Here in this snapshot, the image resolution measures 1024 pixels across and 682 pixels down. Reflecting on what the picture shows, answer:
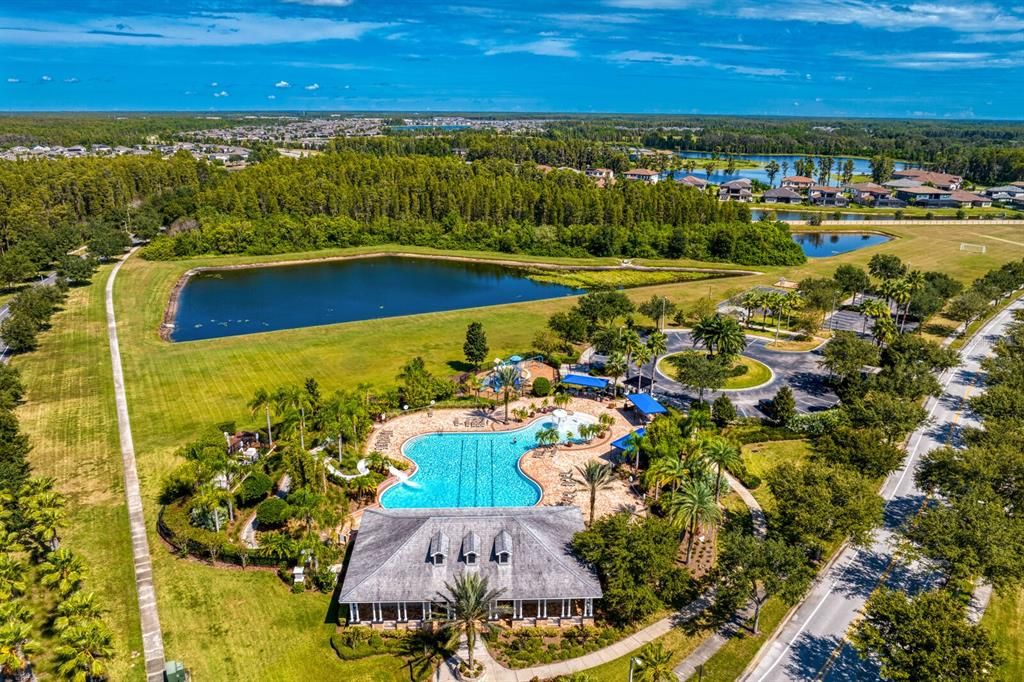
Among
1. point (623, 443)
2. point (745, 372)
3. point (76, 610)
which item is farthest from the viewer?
point (745, 372)

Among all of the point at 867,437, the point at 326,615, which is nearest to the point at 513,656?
the point at 326,615

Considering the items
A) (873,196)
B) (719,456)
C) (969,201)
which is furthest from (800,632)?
(969,201)

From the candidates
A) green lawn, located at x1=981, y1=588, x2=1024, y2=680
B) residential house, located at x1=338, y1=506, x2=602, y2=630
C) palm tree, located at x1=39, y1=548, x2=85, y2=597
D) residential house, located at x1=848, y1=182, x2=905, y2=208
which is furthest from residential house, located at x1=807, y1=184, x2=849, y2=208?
palm tree, located at x1=39, y1=548, x2=85, y2=597

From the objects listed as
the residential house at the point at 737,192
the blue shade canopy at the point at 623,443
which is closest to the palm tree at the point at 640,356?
the blue shade canopy at the point at 623,443

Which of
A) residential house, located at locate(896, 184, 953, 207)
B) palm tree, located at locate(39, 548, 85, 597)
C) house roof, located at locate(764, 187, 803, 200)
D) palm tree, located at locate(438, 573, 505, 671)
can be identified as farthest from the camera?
house roof, located at locate(764, 187, 803, 200)

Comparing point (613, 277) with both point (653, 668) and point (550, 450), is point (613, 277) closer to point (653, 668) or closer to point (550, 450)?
point (550, 450)

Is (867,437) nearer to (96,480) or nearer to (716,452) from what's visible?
(716,452)

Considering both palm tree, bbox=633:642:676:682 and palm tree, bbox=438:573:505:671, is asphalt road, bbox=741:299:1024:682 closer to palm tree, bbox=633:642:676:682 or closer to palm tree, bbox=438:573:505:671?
palm tree, bbox=633:642:676:682
